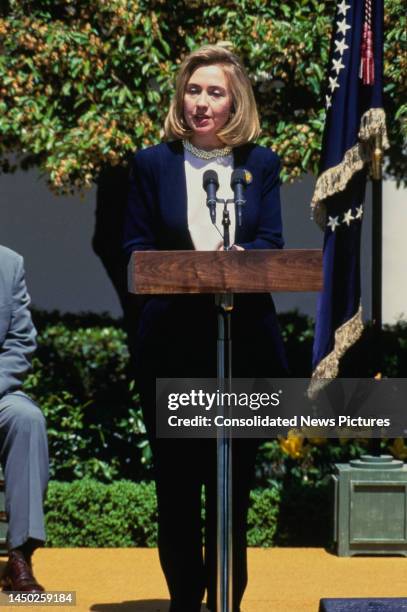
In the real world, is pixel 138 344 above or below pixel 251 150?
below

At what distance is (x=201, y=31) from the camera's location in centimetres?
716

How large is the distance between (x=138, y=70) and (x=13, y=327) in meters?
2.17

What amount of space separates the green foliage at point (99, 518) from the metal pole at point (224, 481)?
2.82 meters

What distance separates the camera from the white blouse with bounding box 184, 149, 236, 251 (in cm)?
437

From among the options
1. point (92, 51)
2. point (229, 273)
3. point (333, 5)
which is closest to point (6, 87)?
point (92, 51)

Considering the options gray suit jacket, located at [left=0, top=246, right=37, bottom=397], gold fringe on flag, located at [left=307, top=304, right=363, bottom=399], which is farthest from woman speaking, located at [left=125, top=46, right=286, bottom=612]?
gold fringe on flag, located at [left=307, top=304, right=363, bottom=399]

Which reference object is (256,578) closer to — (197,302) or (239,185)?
(197,302)

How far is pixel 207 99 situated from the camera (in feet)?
14.3

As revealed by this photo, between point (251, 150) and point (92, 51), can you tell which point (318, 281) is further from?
point (92, 51)

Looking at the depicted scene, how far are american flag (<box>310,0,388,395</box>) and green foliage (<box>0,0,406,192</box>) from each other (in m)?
0.42

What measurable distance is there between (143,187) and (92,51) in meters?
2.88

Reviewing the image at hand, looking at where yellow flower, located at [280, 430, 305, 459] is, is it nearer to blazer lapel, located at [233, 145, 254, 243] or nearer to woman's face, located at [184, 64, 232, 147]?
blazer lapel, located at [233, 145, 254, 243]

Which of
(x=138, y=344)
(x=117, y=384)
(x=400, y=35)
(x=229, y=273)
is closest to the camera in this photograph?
(x=229, y=273)

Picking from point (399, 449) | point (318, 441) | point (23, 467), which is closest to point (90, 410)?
point (318, 441)
